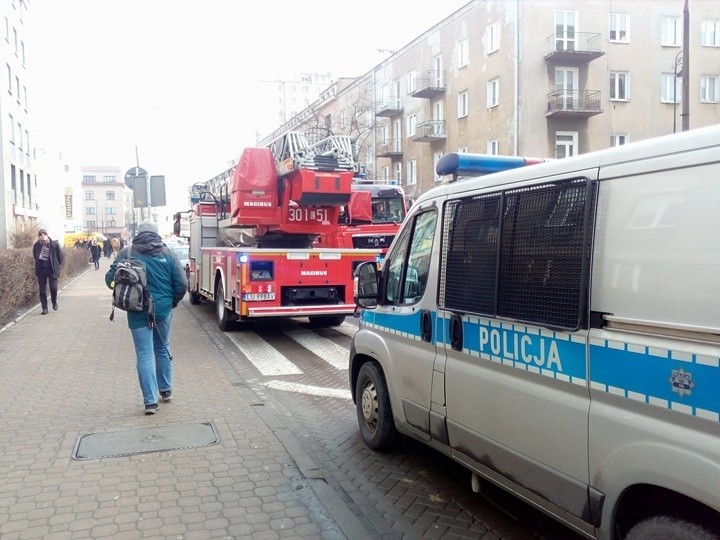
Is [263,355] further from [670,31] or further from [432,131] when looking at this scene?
[670,31]

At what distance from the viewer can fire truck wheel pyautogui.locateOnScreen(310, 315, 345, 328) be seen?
40.0ft

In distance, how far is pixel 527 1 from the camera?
2722 centimetres

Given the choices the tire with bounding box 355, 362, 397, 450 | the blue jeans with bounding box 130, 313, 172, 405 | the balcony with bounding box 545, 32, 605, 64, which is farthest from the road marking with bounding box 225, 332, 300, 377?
the balcony with bounding box 545, 32, 605, 64

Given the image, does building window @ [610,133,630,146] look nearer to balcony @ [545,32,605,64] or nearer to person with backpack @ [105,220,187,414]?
balcony @ [545,32,605,64]

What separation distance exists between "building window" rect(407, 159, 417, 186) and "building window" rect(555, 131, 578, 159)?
37.9ft

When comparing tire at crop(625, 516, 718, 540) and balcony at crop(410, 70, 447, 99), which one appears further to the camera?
balcony at crop(410, 70, 447, 99)

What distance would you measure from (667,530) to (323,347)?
7948 millimetres

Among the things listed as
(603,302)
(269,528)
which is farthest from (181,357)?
(603,302)

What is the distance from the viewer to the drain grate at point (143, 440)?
5.08 metres

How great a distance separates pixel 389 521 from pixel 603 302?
208cm

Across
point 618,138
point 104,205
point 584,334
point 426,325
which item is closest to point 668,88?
point 618,138

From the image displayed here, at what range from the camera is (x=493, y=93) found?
2955 centimetres

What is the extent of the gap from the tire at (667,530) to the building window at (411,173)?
3646 cm

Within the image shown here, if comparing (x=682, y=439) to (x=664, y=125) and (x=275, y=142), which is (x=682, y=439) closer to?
(x=275, y=142)
